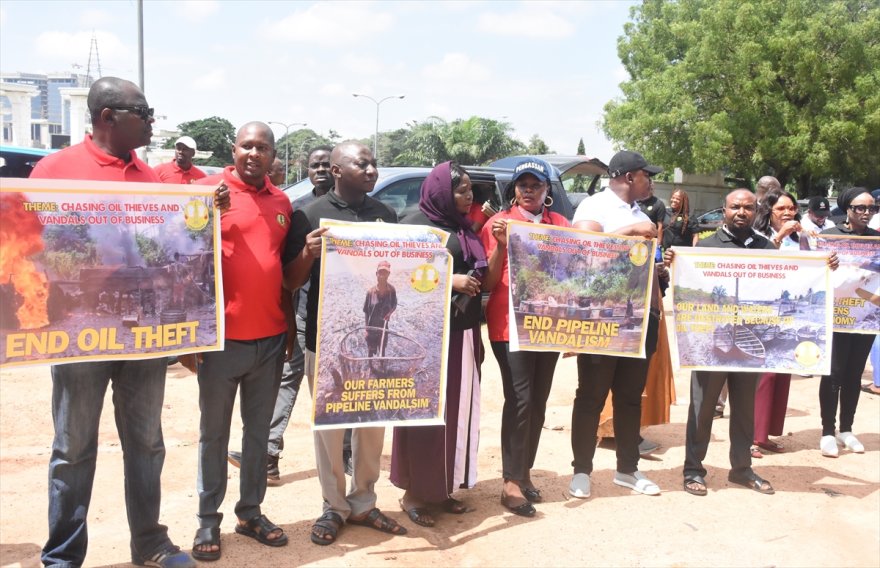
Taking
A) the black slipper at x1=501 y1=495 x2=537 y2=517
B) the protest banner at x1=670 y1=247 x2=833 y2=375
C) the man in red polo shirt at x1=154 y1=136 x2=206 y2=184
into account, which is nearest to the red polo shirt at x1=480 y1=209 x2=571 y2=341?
the black slipper at x1=501 y1=495 x2=537 y2=517

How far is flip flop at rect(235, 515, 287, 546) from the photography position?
3955 millimetres

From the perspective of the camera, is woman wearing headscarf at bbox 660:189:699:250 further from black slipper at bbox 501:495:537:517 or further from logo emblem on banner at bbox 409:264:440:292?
logo emblem on banner at bbox 409:264:440:292

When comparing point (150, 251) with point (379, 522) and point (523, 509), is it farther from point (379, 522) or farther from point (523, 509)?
point (523, 509)

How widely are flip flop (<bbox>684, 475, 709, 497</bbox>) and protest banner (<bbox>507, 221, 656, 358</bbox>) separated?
1.05m

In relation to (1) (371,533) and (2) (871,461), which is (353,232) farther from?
(2) (871,461)

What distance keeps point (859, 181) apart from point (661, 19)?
10.2 metres

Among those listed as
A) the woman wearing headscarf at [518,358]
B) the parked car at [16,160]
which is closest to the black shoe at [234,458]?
the woman wearing headscarf at [518,358]

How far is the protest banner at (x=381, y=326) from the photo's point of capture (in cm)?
375

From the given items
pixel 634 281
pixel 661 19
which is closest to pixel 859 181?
pixel 661 19

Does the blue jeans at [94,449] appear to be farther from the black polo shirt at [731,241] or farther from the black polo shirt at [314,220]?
the black polo shirt at [731,241]

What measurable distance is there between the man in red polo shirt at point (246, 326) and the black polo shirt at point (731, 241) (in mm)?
2805

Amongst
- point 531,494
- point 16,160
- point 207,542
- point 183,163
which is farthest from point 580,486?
point 16,160

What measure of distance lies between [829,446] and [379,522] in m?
3.76

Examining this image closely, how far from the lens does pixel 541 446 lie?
608 cm
